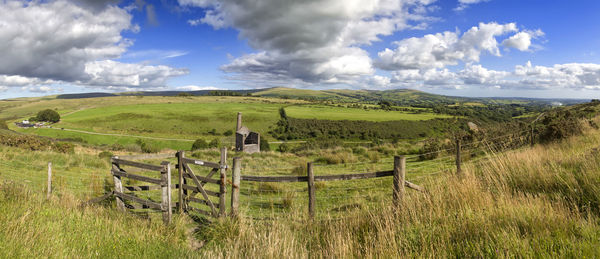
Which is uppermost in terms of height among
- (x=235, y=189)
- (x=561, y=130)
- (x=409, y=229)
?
(x=561, y=130)

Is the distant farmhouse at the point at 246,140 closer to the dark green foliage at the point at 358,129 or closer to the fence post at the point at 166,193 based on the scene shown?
the fence post at the point at 166,193

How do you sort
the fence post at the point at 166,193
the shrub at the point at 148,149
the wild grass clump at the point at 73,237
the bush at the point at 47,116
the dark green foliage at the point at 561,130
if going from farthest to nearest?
1. the bush at the point at 47,116
2. the shrub at the point at 148,149
3. the dark green foliage at the point at 561,130
4. the fence post at the point at 166,193
5. the wild grass clump at the point at 73,237

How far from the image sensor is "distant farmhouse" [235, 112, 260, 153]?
Result: 35.3m

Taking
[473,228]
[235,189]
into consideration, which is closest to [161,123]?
[235,189]

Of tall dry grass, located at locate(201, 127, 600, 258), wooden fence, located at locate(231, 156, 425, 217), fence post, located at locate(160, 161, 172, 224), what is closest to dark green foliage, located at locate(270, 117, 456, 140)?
fence post, located at locate(160, 161, 172, 224)

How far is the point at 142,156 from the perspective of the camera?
835cm

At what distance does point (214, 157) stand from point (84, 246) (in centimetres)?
2091

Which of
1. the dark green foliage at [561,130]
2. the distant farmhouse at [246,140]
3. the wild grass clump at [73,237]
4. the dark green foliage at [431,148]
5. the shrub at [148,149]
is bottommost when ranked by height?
the shrub at [148,149]

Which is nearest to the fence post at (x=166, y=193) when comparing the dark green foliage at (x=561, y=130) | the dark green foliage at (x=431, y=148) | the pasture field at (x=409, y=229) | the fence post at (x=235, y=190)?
the pasture field at (x=409, y=229)

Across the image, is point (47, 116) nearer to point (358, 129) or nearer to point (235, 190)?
point (358, 129)

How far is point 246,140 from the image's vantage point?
3647 cm

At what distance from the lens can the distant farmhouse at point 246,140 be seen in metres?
35.3

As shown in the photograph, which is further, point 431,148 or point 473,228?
point 431,148

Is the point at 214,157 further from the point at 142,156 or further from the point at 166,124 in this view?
the point at 166,124
